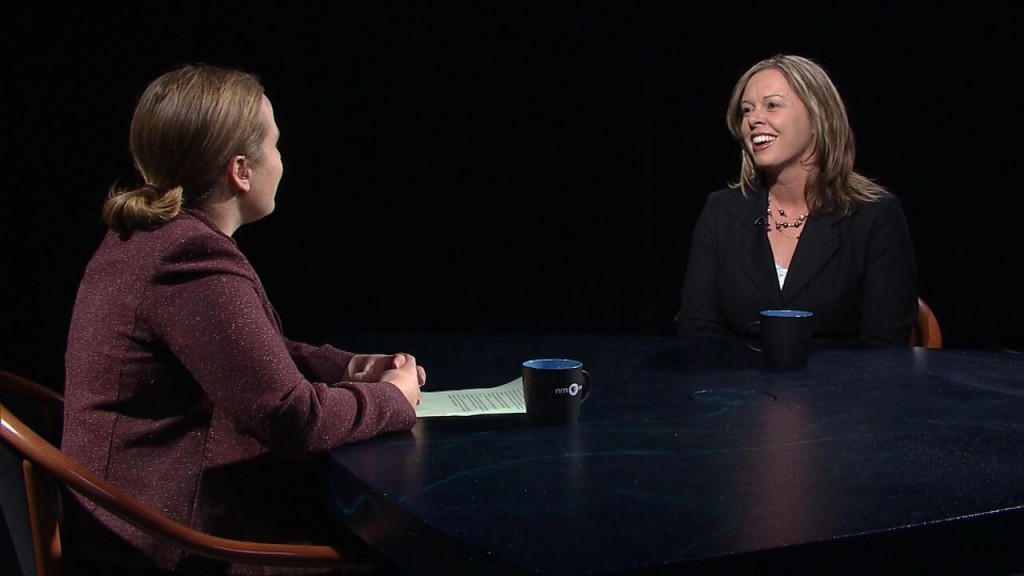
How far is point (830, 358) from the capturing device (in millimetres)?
2004

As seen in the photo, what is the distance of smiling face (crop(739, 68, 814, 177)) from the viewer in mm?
2951

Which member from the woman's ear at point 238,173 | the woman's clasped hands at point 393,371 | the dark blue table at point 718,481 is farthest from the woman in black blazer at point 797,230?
the woman's ear at point 238,173

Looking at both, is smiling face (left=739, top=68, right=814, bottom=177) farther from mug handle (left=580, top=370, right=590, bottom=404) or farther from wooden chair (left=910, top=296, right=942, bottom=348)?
mug handle (left=580, top=370, right=590, bottom=404)

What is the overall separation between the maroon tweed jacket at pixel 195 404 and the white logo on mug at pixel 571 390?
0.22 metres

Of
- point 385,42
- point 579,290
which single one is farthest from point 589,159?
point 385,42

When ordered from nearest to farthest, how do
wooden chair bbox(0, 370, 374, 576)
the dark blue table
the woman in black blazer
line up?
the dark blue table
wooden chair bbox(0, 370, 374, 576)
the woman in black blazer

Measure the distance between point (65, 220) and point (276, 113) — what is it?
773 millimetres

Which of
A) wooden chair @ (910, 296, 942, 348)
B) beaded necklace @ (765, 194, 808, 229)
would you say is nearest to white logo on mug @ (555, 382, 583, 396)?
wooden chair @ (910, 296, 942, 348)

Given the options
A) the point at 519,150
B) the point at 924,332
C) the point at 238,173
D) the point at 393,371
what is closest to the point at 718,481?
the point at 393,371

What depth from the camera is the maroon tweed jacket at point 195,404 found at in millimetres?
1404

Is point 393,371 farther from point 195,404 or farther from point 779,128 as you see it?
point 779,128

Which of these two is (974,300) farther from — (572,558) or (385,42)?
(572,558)

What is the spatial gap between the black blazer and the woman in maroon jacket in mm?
1454

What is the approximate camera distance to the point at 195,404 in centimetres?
157
